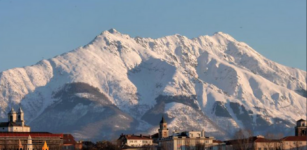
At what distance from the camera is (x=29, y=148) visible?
635ft

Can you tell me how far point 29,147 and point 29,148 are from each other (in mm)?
293

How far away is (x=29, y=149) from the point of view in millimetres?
192250

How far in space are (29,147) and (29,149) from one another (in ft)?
5.41

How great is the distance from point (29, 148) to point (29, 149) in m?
1.39

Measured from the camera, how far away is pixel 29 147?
193875 mm
